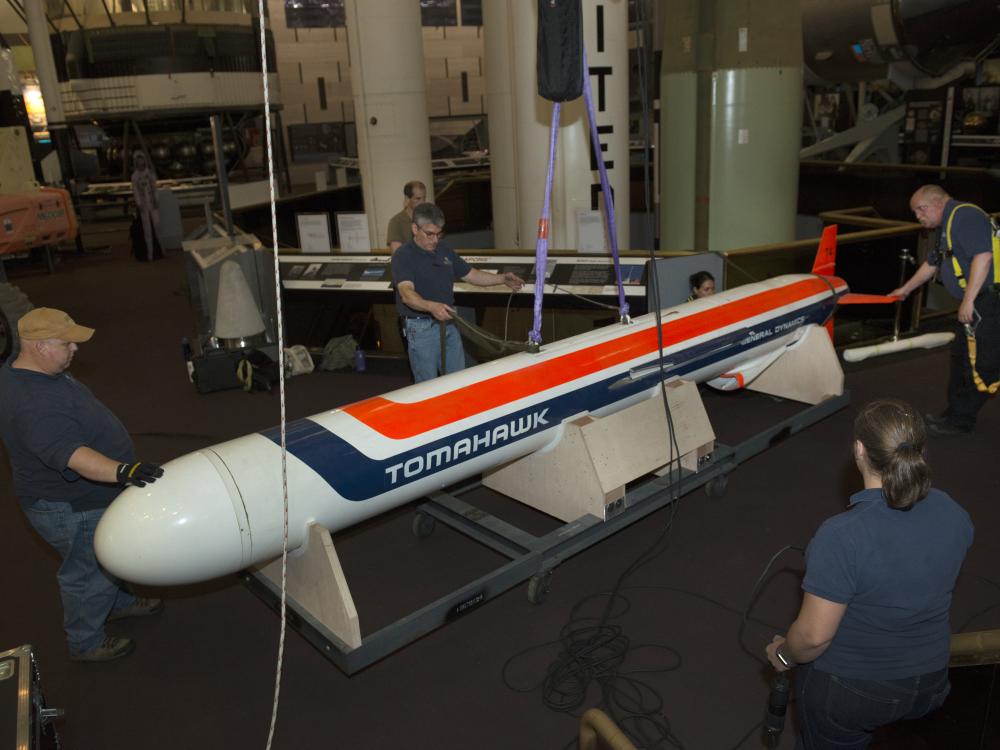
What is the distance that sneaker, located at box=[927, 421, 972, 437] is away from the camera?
611 cm

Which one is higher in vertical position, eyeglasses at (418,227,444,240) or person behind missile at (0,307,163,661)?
eyeglasses at (418,227,444,240)

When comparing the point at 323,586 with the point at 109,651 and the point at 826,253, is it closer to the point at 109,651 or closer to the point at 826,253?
the point at 109,651

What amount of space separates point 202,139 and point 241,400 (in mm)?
17832

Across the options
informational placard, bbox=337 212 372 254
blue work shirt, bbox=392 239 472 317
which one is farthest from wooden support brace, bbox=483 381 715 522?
informational placard, bbox=337 212 372 254

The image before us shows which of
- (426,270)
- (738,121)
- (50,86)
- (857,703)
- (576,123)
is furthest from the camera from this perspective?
(50,86)

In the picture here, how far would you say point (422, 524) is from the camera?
512 cm

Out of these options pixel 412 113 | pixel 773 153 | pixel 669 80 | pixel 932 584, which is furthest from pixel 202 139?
pixel 932 584

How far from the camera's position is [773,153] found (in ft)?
34.4

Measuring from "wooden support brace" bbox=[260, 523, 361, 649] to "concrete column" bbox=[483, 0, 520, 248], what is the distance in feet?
30.0

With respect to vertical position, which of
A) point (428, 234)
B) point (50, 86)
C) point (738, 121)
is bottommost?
point (428, 234)

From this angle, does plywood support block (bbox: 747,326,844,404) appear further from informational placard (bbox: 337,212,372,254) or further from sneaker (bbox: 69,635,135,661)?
sneaker (bbox: 69,635,135,661)

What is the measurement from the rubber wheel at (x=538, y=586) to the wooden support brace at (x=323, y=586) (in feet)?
3.36

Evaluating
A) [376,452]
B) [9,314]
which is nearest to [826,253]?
[376,452]

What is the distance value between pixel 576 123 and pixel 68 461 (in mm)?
7573
